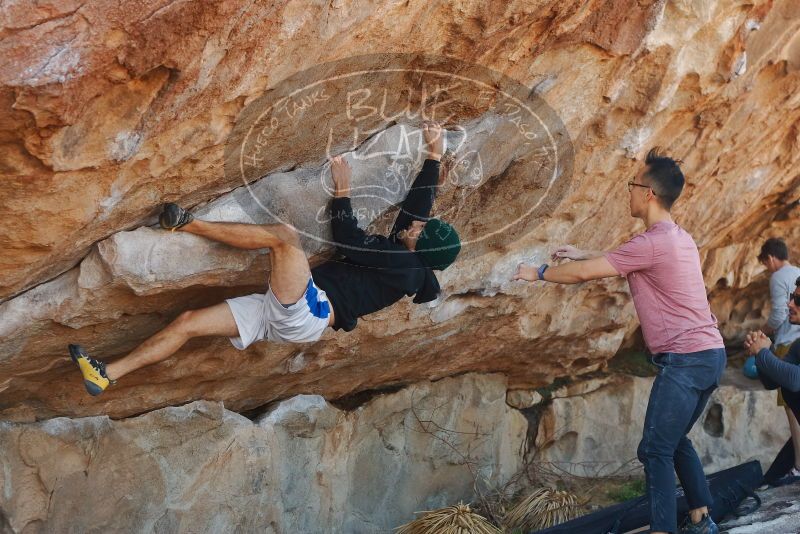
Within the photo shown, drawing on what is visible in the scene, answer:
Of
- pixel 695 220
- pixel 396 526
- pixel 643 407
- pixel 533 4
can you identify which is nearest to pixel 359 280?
pixel 533 4

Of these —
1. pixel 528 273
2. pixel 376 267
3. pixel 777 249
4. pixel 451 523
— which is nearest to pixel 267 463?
pixel 451 523

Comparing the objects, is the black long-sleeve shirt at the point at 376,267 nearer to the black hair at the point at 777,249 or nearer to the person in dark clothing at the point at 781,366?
the person in dark clothing at the point at 781,366

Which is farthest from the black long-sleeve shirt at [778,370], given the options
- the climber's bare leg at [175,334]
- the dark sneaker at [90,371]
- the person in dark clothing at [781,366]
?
the dark sneaker at [90,371]

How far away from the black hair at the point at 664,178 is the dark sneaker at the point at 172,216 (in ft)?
6.40

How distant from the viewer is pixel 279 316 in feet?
13.1

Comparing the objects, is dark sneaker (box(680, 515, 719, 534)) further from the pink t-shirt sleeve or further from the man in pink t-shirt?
the pink t-shirt sleeve

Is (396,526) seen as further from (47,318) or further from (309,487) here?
(47,318)

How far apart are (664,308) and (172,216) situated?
2.09 meters

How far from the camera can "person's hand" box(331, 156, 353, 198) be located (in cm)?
402

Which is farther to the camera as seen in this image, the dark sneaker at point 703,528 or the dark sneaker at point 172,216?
the dark sneaker at point 703,528

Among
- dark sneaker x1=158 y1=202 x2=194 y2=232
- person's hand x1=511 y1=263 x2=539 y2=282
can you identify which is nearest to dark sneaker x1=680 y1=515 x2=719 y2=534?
person's hand x1=511 y1=263 x2=539 y2=282

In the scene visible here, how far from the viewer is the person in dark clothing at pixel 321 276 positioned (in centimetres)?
385

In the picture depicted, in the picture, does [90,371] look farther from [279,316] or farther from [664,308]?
[664,308]

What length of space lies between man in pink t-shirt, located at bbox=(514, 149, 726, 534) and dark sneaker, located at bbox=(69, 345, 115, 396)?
1765 mm
